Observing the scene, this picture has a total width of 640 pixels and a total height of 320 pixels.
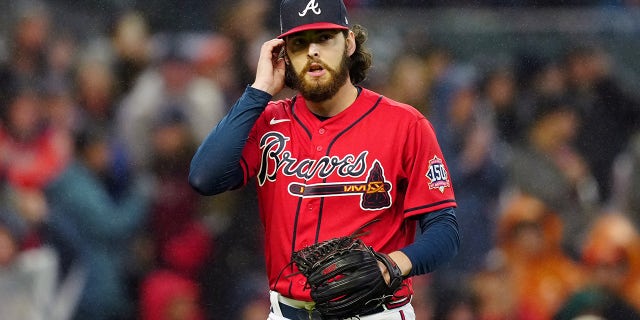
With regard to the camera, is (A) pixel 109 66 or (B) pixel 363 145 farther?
(A) pixel 109 66

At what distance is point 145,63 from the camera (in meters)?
5.35

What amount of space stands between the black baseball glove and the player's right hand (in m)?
0.65

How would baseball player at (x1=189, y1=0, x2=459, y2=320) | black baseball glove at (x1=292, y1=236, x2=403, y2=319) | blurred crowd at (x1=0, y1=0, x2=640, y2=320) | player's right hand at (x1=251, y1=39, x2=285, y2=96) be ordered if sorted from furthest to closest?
blurred crowd at (x1=0, y1=0, x2=640, y2=320), player's right hand at (x1=251, y1=39, x2=285, y2=96), baseball player at (x1=189, y1=0, x2=459, y2=320), black baseball glove at (x1=292, y1=236, x2=403, y2=319)

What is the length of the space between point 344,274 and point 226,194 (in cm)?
274

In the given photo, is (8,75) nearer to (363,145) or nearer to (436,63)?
(436,63)

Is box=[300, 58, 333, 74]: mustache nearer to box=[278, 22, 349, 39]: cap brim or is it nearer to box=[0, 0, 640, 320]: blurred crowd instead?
box=[278, 22, 349, 39]: cap brim

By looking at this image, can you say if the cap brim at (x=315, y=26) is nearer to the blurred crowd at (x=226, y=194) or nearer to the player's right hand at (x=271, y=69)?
the player's right hand at (x=271, y=69)

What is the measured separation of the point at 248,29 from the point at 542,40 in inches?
72.5

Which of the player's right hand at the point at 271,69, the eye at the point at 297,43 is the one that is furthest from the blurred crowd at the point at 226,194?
the eye at the point at 297,43

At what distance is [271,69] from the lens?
3.23m

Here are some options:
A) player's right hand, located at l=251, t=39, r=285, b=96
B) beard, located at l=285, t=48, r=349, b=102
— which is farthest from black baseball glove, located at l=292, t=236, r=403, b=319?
player's right hand, located at l=251, t=39, r=285, b=96

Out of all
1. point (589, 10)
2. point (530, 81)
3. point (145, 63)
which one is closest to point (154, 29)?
point (145, 63)

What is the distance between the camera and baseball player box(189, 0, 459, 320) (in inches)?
120

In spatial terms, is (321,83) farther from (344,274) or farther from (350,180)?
(344,274)
